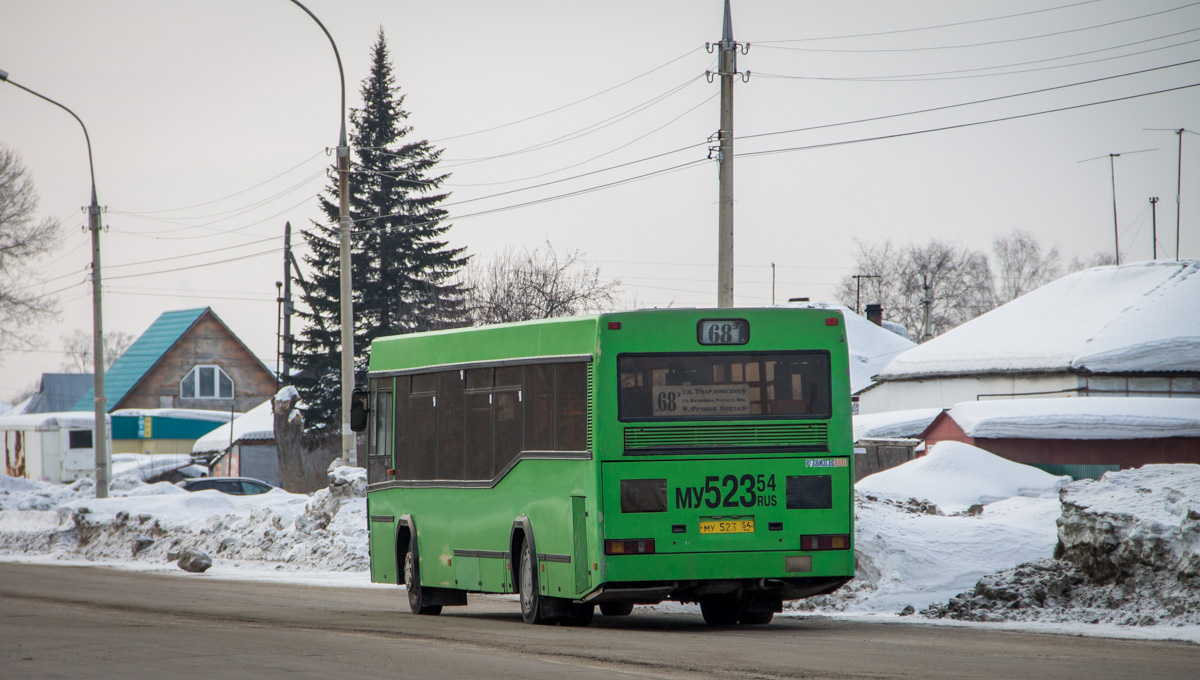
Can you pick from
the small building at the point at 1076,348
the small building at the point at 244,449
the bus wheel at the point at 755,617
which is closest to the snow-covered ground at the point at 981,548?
the bus wheel at the point at 755,617

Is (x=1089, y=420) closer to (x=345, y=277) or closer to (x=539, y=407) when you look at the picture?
(x=345, y=277)

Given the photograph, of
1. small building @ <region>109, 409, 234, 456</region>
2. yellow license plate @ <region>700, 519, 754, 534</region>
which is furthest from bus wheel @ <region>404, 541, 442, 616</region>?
small building @ <region>109, 409, 234, 456</region>

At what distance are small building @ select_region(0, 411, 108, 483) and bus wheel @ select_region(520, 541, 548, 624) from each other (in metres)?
45.7

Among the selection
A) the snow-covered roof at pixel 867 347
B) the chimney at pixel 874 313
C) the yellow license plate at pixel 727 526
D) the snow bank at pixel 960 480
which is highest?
the chimney at pixel 874 313

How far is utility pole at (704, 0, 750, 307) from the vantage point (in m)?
22.1

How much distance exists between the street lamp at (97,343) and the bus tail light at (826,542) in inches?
1036

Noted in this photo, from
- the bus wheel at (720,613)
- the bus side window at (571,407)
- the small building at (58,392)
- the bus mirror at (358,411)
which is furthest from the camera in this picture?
the small building at (58,392)

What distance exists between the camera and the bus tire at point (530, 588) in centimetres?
1446

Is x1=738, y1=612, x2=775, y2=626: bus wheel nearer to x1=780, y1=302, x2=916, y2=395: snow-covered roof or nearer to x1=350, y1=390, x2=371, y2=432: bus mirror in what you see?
x1=350, y1=390, x2=371, y2=432: bus mirror

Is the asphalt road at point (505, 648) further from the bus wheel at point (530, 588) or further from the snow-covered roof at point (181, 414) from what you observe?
the snow-covered roof at point (181, 414)

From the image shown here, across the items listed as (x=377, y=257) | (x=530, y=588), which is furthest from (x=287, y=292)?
(x=530, y=588)

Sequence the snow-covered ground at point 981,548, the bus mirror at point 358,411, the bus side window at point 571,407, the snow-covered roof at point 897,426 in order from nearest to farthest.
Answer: the bus side window at point 571,407, the snow-covered ground at point 981,548, the bus mirror at point 358,411, the snow-covered roof at point 897,426

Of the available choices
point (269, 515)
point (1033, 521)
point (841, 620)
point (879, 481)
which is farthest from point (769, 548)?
Answer: point (269, 515)

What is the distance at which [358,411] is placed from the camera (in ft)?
60.5
